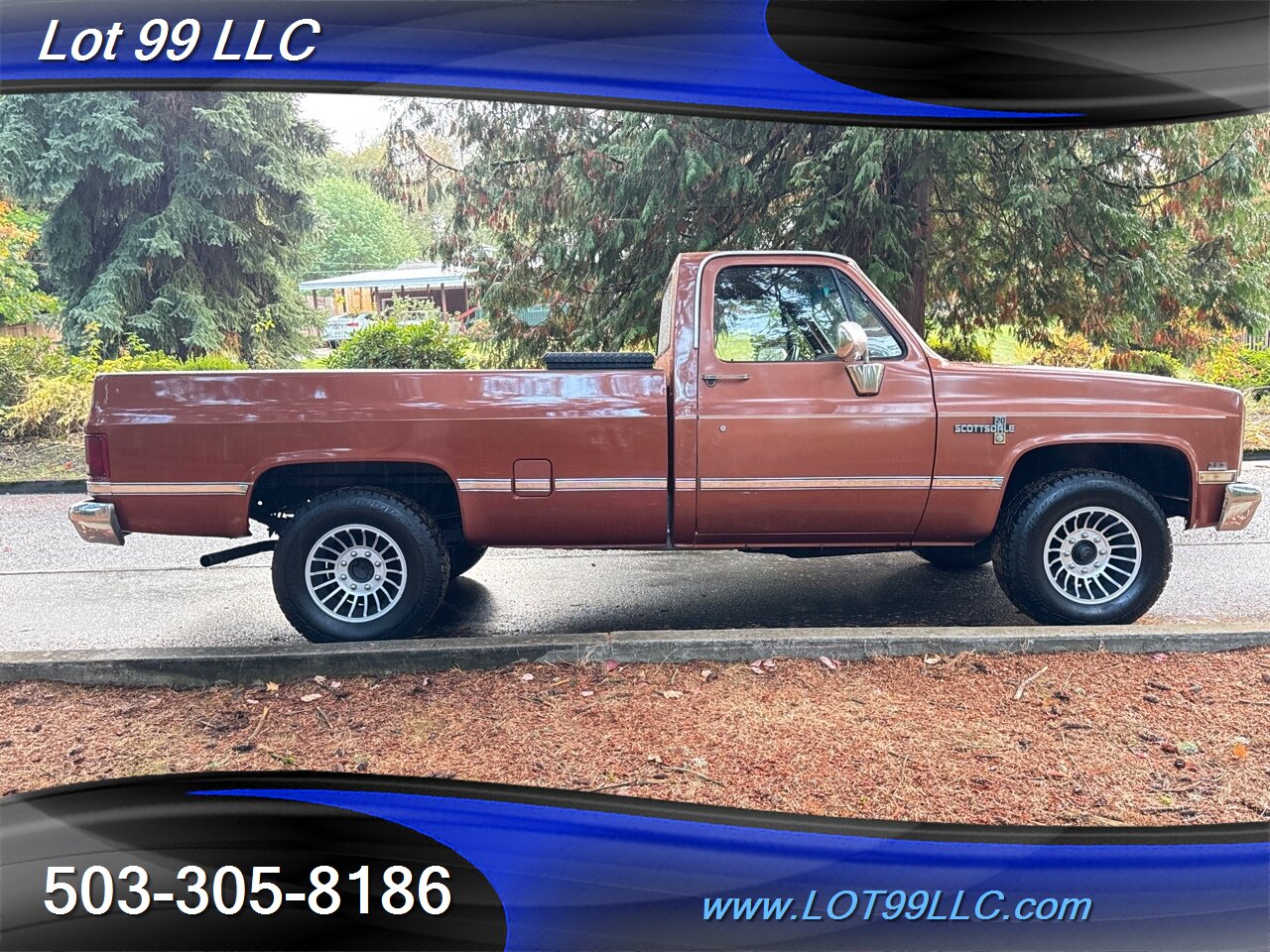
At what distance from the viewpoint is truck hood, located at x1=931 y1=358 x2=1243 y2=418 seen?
4.83 m

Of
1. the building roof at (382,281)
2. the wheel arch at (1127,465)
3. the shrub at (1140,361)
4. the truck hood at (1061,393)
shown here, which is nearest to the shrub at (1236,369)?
the shrub at (1140,361)

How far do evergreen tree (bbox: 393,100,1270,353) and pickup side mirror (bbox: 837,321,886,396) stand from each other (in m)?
4.53

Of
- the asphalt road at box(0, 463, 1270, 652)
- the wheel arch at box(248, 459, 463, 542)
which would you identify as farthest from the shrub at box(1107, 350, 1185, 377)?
the wheel arch at box(248, 459, 463, 542)

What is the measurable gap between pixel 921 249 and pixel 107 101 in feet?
42.9

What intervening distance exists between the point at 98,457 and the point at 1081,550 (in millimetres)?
5058

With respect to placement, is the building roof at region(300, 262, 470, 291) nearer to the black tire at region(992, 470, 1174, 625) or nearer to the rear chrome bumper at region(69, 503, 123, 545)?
the rear chrome bumper at region(69, 503, 123, 545)

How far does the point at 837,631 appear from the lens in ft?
14.4

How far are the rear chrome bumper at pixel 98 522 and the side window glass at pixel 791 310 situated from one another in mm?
3237

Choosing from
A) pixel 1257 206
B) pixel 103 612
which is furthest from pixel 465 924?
pixel 1257 206

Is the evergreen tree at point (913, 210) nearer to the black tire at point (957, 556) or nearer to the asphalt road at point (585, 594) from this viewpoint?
the asphalt road at point (585, 594)

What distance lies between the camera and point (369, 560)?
4.86m

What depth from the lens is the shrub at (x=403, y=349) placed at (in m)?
13.0

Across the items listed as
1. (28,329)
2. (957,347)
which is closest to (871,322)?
(957,347)

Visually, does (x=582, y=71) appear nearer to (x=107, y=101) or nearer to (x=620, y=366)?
(x=620, y=366)
